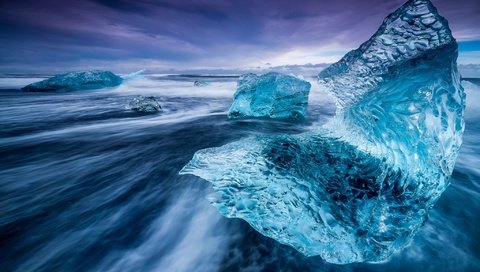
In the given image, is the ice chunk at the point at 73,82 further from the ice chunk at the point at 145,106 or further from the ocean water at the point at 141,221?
the ocean water at the point at 141,221

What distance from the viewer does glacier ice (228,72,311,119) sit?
6.21 metres

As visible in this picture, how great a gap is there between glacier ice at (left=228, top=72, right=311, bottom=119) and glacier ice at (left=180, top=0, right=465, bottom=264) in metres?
3.87

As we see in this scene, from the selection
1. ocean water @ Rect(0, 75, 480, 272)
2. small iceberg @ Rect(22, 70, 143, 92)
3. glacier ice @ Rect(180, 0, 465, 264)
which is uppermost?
small iceberg @ Rect(22, 70, 143, 92)

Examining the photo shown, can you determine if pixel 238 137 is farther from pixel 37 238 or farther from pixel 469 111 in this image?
pixel 469 111

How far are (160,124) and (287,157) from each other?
14.1 ft

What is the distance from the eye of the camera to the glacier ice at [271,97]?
621 cm

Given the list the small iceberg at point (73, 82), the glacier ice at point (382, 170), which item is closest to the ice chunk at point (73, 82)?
the small iceberg at point (73, 82)

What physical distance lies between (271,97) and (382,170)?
4.57 metres

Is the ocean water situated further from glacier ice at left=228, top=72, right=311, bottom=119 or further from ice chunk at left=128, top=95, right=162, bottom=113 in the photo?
ice chunk at left=128, top=95, right=162, bottom=113

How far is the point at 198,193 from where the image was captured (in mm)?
2592

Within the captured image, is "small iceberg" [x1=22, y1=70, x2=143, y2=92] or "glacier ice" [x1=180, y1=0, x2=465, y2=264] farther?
"small iceberg" [x1=22, y1=70, x2=143, y2=92]

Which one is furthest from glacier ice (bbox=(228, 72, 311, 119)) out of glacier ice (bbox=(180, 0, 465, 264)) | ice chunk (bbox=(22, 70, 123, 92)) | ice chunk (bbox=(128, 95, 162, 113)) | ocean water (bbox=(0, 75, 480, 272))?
ice chunk (bbox=(22, 70, 123, 92))

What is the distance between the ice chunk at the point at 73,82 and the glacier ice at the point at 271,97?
47.0 ft

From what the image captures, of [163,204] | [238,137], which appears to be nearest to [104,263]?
[163,204]
